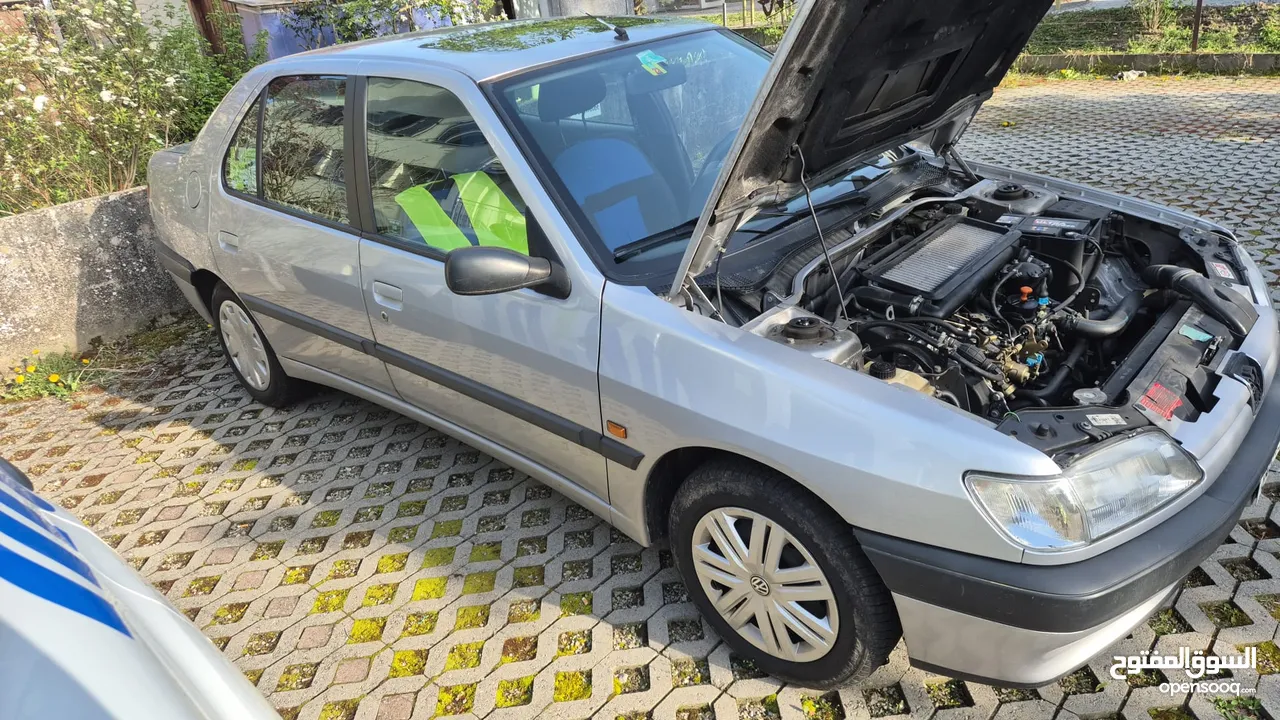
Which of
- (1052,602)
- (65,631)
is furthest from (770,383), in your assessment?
(65,631)

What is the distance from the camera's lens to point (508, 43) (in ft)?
9.75

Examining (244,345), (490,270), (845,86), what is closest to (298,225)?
(244,345)

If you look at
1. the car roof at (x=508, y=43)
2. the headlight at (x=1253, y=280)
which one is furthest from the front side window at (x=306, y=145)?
the headlight at (x=1253, y=280)

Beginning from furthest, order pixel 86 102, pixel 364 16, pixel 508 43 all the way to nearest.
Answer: pixel 364 16 → pixel 86 102 → pixel 508 43

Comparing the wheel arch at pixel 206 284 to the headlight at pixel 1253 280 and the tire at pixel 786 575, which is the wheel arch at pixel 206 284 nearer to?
the tire at pixel 786 575

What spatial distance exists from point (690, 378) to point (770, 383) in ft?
0.75

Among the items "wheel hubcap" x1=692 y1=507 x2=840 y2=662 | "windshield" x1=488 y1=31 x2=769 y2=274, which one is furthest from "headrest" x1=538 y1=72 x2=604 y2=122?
"wheel hubcap" x1=692 y1=507 x2=840 y2=662

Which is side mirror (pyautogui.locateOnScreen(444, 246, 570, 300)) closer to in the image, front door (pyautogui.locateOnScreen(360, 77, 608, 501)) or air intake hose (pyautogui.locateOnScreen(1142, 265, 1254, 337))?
front door (pyautogui.locateOnScreen(360, 77, 608, 501))

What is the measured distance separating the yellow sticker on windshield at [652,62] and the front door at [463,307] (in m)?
0.70

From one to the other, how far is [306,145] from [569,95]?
1.27 meters

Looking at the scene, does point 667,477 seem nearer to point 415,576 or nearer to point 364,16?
point 415,576

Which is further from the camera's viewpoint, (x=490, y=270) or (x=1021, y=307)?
(x=1021, y=307)

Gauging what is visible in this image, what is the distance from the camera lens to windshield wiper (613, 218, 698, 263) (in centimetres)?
238

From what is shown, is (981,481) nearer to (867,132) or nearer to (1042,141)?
(867,132)
